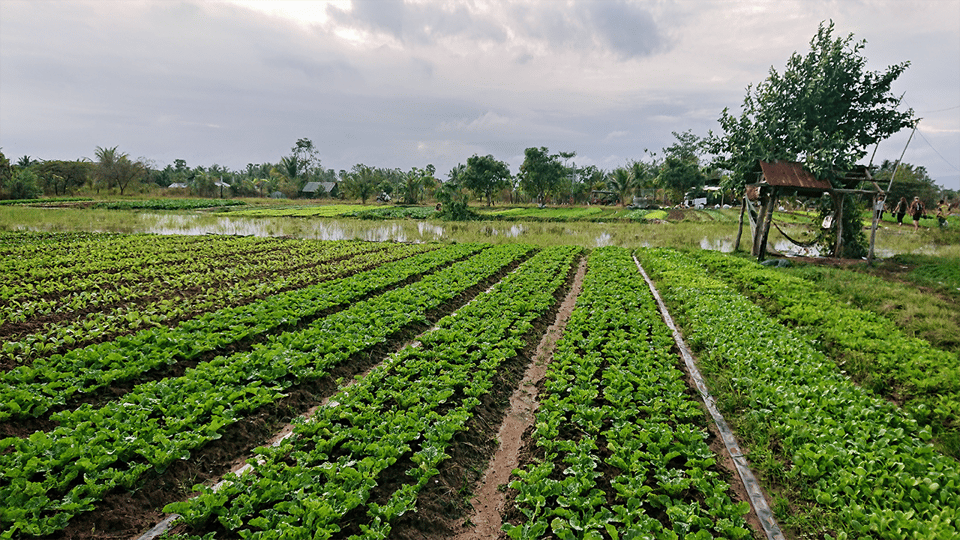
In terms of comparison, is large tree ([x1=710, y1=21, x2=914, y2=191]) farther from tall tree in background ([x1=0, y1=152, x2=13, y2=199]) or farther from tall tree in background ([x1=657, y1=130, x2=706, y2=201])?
tall tree in background ([x1=0, y1=152, x2=13, y2=199])

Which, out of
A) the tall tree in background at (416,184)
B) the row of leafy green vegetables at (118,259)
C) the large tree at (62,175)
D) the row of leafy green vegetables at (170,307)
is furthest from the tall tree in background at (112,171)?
the row of leafy green vegetables at (170,307)

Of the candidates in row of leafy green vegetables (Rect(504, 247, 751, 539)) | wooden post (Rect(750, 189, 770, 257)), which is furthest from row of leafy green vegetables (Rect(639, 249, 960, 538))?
wooden post (Rect(750, 189, 770, 257))

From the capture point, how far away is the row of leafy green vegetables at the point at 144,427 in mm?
3508

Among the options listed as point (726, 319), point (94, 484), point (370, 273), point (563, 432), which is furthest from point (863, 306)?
point (94, 484)

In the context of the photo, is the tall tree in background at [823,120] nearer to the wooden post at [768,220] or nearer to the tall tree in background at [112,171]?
the wooden post at [768,220]

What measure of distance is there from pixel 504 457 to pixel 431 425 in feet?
3.02

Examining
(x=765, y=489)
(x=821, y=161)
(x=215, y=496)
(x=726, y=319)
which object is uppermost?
(x=821, y=161)

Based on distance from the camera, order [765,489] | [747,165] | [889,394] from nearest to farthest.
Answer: [765,489], [889,394], [747,165]

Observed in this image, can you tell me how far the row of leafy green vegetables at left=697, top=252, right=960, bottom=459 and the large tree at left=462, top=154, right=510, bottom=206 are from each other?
4764 centimetres

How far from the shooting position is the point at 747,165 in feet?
57.3

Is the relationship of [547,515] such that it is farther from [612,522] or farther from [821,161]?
[821,161]

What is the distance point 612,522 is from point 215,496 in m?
3.36

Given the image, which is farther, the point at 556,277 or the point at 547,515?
the point at 556,277

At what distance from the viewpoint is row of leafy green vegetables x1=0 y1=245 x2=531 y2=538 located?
138 inches
